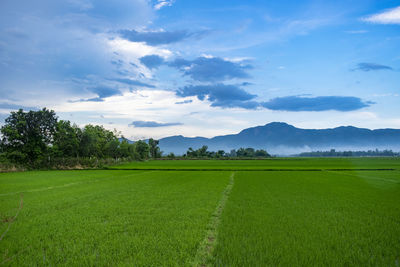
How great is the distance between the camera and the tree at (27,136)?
44.5 m

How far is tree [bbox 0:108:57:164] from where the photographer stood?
146 feet

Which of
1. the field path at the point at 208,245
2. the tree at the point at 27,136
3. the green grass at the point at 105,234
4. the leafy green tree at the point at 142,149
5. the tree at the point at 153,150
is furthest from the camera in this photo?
the tree at the point at 153,150

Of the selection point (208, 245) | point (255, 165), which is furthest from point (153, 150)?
point (208, 245)

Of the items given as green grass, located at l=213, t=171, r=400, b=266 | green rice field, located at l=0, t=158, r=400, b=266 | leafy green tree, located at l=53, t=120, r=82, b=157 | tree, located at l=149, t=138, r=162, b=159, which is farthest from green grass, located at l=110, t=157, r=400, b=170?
tree, located at l=149, t=138, r=162, b=159

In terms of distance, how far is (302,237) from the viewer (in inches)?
264

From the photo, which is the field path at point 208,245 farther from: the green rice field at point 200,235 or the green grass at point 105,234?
the green grass at point 105,234

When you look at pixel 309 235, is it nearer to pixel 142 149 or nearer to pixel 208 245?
pixel 208 245

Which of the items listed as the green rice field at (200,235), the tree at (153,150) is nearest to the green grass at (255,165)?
the green rice field at (200,235)

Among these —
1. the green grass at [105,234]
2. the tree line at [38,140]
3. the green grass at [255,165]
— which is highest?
the tree line at [38,140]

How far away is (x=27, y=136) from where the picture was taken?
4684 centimetres

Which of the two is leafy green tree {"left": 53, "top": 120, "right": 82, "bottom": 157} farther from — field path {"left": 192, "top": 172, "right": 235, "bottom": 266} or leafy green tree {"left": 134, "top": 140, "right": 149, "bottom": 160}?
field path {"left": 192, "top": 172, "right": 235, "bottom": 266}

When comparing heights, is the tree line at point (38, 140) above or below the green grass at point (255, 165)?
above

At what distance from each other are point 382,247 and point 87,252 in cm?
755

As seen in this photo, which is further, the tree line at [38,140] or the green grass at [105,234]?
the tree line at [38,140]
